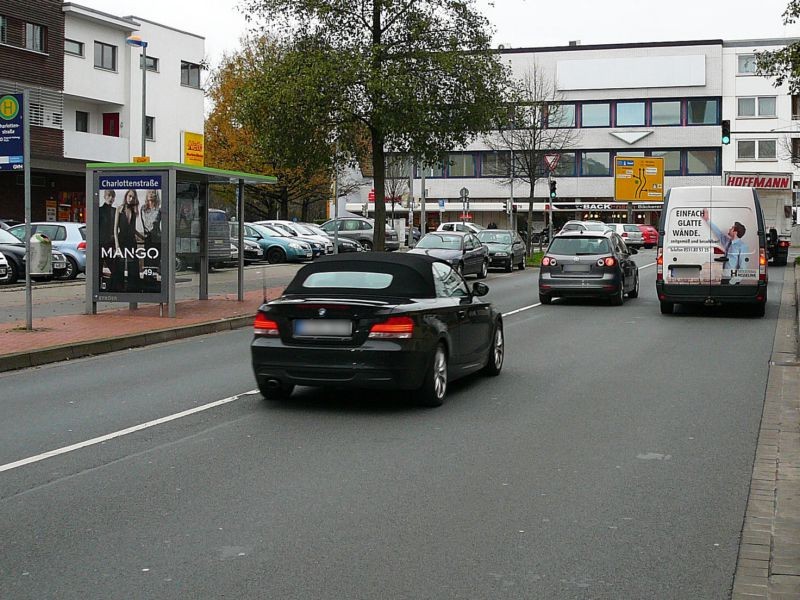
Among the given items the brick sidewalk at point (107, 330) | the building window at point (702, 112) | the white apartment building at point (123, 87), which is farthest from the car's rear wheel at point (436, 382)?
the building window at point (702, 112)

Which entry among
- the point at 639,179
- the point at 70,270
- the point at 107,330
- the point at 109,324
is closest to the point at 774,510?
the point at 107,330

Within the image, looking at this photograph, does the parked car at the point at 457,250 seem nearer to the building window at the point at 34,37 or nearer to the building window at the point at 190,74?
the building window at the point at 34,37

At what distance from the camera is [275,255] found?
41.6 m

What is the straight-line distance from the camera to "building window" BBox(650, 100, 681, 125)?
266 feet

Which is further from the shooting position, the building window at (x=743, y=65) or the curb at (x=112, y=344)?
the building window at (x=743, y=65)

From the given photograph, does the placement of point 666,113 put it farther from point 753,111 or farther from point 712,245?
point 712,245

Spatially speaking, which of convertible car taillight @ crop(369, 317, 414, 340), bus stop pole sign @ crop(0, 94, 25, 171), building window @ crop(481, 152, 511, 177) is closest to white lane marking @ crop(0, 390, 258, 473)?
convertible car taillight @ crop(369, 317, 414, 340)

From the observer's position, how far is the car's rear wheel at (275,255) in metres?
41.5

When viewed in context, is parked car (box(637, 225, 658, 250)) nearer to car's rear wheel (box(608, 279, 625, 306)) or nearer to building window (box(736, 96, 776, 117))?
building window (box(736, 96, 776, 117))

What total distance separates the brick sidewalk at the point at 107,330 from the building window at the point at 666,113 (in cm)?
6531

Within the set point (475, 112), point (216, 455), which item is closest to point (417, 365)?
point (216, 455)

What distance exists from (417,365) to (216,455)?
2.36 metres

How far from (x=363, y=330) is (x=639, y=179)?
6812cm

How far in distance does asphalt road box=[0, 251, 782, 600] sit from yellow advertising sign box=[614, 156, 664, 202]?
2503 inches
